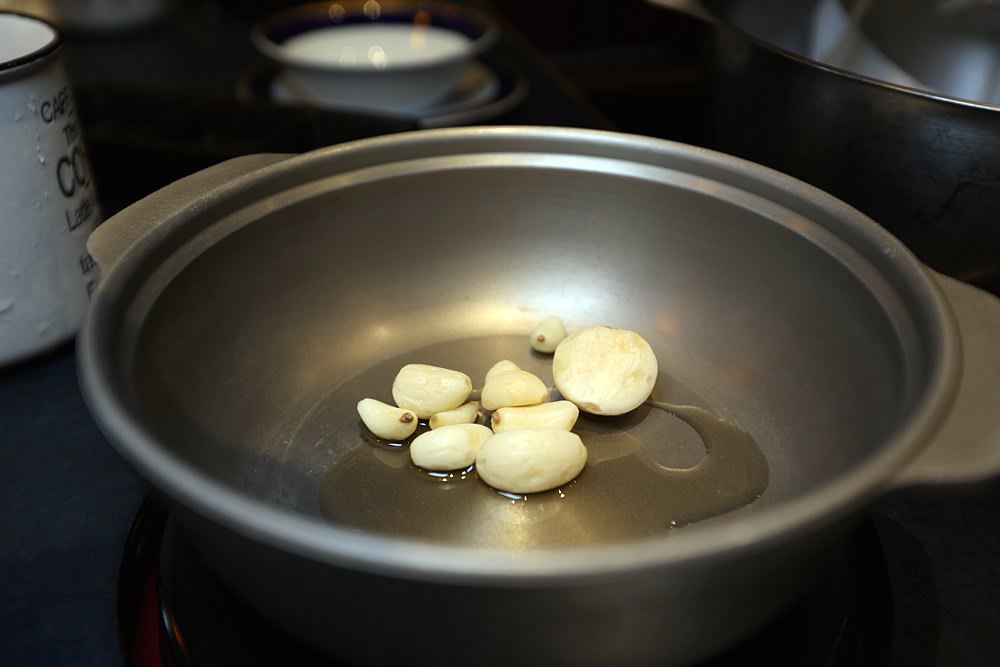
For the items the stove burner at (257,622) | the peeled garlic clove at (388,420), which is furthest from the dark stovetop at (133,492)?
the peeled garlic clove at (388,420)

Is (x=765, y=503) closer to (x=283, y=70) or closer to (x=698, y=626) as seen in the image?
(x=698, y=626)

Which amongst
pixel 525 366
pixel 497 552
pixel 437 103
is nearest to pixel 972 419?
pixel 497 552

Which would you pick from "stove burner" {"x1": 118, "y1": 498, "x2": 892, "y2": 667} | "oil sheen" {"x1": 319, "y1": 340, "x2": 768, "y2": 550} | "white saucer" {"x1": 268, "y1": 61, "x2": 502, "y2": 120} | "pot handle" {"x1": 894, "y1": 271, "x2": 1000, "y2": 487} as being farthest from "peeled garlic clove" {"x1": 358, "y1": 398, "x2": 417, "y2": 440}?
"white saucer" {"x1": 268, "y1": 61, "x2": 502, "y2": 120}

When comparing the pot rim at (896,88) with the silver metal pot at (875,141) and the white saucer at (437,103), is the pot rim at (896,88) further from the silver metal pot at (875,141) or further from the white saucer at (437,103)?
the white saucer at (437,103)

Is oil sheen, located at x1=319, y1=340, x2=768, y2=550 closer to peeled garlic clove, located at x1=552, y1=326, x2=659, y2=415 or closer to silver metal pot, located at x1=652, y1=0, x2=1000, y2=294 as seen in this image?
peeled garlic clove, located at x1=552, y1=326, x2=659, y2=415

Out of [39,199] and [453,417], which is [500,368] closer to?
[453,417]

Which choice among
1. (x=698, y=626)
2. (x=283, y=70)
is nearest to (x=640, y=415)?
(x=698, y=626)
